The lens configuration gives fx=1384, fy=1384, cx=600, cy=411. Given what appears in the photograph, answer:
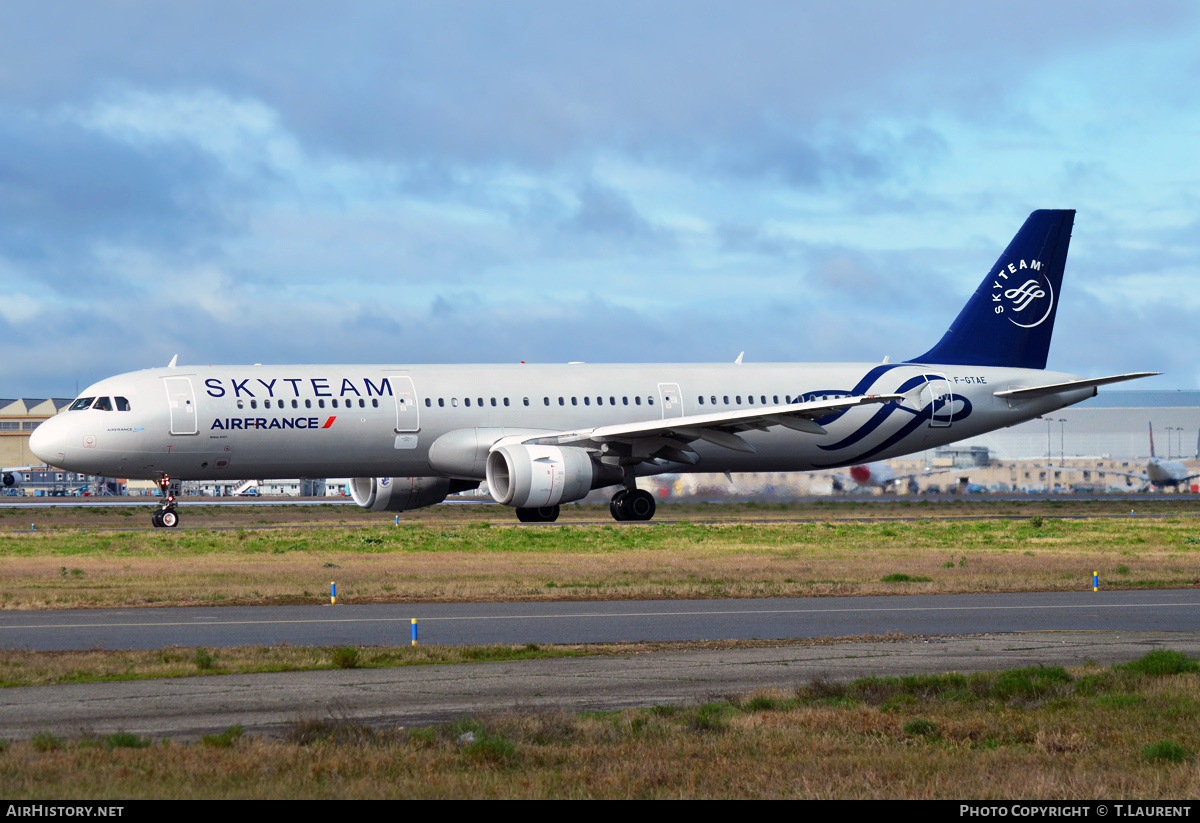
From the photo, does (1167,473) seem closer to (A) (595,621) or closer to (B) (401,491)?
(B) (401,491)

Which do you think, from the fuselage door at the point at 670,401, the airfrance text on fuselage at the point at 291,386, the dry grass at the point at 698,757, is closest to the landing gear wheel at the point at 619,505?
the fuselage door at the point at 670,401

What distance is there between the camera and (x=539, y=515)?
3800cm

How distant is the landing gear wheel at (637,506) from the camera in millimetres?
37156

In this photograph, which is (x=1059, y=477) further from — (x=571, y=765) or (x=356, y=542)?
(x=571, y=765)

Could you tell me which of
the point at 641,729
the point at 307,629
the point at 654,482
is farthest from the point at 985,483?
the point at 641,729

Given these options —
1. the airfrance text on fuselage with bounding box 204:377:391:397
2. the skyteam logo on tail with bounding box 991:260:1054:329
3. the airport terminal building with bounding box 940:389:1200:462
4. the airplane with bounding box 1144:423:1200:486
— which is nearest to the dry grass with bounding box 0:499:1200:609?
the airfrance text on fuselage with bounding box 204:377:391:397

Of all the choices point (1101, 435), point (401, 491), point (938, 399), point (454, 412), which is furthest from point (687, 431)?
point (1101, 435)

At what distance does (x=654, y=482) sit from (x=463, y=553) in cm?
1705

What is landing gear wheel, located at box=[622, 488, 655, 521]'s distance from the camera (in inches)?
1463

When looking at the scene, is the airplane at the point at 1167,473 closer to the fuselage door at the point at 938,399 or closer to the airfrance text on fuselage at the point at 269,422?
the fuselage door at the point at 938,399

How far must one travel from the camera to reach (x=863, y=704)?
10672 mm

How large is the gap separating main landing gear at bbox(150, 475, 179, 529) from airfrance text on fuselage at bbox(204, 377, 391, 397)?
318 cm

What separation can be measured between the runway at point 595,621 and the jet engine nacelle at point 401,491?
65.3 ft

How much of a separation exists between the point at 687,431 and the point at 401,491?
9006 millimetres
